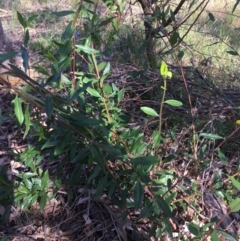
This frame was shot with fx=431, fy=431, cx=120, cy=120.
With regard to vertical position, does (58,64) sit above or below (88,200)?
above

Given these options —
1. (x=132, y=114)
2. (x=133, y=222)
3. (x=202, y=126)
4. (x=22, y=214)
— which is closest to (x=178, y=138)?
(x=202, y=126)

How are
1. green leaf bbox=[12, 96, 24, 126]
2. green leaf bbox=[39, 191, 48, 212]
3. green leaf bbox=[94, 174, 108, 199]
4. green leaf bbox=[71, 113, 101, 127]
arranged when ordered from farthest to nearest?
1. green leaf bbox=[39, 191, 48, 212]
2. green leaf bbox=[94, 174, 108, 199]
3. green leaf bbox=[71, 113, 101, 127]
4. green leaf bbox=[12, 96, 24, 126]

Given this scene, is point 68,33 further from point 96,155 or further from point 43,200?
point 43,200

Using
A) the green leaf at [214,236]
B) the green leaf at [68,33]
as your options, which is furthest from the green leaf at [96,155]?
the green leaf at [214,236]

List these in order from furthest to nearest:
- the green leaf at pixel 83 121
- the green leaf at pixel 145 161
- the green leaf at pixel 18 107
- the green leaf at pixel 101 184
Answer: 1. the green leaf at pixel 101 184
2. the green leaf at pixel 145 161
3. the green leaf at pixel 83 121
4. the green leaf at pixel 18 107

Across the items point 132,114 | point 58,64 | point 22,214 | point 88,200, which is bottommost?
point 22,214

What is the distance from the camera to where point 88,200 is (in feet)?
7.84

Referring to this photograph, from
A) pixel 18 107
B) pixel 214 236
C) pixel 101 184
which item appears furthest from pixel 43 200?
pixel 214 236

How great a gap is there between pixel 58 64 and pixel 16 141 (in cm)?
129

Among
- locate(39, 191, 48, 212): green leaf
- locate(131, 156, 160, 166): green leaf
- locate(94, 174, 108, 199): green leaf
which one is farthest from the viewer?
locate(39, 191, 48, 212): green leaf

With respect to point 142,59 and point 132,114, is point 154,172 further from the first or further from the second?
point 142,59

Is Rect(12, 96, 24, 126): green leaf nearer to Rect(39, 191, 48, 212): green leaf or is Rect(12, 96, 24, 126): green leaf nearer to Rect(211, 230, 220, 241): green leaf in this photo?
Rect(39, 191, 48, 212): green leaf

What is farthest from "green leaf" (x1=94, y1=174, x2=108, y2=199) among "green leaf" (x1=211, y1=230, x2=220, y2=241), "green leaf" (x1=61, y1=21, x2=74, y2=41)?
"green leaf" (x1=61, y1=21, x2=74, y2=41)

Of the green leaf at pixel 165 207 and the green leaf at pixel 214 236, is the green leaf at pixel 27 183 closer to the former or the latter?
the green leaf at pixel 165 207
